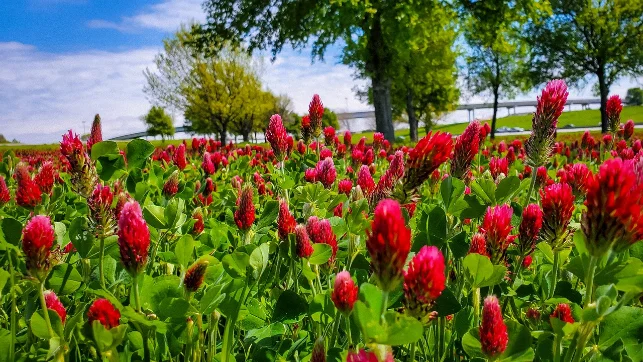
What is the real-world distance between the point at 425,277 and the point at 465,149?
2.78 ft

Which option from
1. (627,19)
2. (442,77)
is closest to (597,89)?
→ (627,19)

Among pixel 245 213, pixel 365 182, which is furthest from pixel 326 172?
pixel 245 213

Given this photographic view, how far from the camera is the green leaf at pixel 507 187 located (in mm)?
1543

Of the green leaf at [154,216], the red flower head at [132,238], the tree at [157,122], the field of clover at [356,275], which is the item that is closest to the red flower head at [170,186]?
the field of clover at [356,275]

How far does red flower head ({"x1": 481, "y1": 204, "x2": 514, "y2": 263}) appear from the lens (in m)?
1.30

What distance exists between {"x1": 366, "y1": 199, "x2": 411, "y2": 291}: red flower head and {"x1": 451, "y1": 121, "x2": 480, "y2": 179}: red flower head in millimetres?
799

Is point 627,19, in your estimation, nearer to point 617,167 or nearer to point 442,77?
point 442,77

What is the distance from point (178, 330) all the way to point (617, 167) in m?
1.03

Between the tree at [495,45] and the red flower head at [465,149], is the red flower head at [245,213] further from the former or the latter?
the tree at [495,45]

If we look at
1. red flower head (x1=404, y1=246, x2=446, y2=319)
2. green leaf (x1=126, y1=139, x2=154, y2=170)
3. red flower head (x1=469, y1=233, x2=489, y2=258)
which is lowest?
red flower head (x1=469, y1=233, x2=489, y2=258)

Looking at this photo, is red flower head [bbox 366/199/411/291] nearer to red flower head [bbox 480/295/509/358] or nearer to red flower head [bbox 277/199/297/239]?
red flower head [bbox 480/295/509/358]

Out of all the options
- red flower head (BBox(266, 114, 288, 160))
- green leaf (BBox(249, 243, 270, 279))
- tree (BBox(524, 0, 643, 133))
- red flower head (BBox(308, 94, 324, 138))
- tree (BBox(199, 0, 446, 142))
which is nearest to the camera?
green leaf (BBox(249, 243, 270, 279))

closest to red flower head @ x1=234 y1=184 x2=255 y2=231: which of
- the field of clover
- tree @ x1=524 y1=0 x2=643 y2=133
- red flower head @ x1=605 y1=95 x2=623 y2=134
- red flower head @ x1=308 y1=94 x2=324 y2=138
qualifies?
the field of clover

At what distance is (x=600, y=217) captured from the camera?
35.5 inches
